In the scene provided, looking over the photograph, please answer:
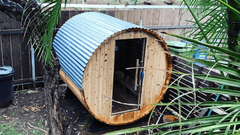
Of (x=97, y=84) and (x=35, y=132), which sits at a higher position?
(x=97, y=84)

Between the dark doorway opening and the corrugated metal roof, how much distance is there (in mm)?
1281

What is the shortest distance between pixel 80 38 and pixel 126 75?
2.38 meters

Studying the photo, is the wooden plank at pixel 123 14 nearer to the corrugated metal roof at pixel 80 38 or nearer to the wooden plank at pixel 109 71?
the corrugated metal roof at pixel 80 38

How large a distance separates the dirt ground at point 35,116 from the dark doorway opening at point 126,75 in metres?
0.62

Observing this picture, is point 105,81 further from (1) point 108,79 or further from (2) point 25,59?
(2) point 25,59

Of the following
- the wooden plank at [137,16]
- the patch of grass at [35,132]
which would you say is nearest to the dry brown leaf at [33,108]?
the patch of grass at [35,132]

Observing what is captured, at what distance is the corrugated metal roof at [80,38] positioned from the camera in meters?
4.63

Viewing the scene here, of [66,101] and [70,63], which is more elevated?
[70,63]

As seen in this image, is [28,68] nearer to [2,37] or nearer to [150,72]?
[2,37]

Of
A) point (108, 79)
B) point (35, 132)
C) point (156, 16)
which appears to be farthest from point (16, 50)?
point (156, 16)

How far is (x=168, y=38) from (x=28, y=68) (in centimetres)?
534

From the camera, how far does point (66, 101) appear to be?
6.51 metres

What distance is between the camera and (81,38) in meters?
5.11

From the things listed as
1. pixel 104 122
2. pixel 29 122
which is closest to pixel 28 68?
pixel 29 122
